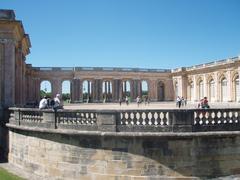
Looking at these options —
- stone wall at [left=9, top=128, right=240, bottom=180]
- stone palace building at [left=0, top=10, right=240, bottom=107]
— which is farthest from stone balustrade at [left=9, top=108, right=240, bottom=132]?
stone palace building at [left=0, top=10, right=240, bottom=107]

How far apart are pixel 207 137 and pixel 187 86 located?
42.1 metres

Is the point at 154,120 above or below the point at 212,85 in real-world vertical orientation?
below

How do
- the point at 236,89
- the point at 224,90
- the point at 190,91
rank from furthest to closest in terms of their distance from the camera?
the point at 190,91 → the point at 224,90 → the point at 236,89

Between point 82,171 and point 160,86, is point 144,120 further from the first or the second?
point 160,86

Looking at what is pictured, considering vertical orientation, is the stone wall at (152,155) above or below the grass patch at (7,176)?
above

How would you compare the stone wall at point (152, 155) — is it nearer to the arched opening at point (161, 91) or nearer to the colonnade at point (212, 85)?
the colonnade at point (212, 85)

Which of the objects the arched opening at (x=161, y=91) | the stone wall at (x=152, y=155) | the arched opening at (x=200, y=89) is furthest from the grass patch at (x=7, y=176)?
the arched opening at (x=161, y=91)

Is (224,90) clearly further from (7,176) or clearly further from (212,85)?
(7,176)

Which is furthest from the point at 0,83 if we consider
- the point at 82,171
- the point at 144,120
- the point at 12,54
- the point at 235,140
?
the point at 235,140

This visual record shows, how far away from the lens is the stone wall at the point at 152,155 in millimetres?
10359

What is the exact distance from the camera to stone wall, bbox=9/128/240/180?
1036cm

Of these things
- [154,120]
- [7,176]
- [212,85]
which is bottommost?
[7,176]

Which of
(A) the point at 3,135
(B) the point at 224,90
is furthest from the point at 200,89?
(A) the point at 3,135

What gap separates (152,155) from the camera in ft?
34.0
